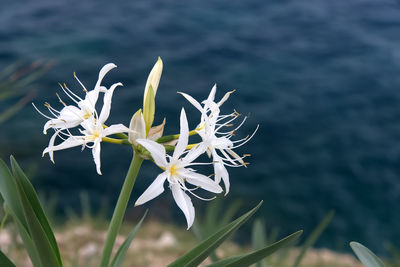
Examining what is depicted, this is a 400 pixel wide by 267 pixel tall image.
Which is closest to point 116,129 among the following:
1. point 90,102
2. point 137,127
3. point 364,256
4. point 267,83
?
point 137,127

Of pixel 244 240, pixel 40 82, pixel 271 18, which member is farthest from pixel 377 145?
pixel 40 82

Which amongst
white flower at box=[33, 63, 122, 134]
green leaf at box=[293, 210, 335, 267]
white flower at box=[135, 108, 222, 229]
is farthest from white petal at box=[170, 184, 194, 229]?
green leaf at box=[293, 210, 335, 267]

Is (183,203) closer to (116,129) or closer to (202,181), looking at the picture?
(202,181)

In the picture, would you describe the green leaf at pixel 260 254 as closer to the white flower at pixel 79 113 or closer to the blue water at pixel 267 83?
the white flower at pixel 79 113

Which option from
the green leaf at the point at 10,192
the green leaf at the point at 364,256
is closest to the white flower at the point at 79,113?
the green leaf at the point at 10,192

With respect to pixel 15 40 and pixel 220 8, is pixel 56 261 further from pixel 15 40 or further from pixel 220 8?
pixel 220 8
